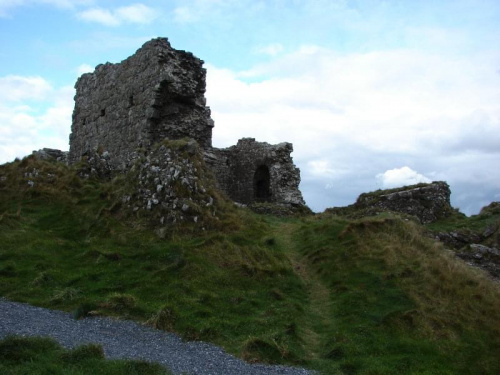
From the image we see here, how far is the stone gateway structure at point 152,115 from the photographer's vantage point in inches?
827

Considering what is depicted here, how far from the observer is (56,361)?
6.99 m

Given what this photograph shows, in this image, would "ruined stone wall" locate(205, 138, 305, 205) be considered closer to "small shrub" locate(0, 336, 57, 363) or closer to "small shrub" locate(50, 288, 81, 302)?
"small shrub" locate(50, 288, 81, 302)

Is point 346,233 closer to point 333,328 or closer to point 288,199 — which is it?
point 333,328

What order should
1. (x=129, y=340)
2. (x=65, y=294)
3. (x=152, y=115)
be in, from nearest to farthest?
1. (x=129, y=340)
2. (x=65, y=294)
3. (x=152, y=115)

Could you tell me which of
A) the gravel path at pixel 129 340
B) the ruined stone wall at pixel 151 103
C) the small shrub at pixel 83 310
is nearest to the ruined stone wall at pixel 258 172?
the ruined stone wall at pixel 151 103

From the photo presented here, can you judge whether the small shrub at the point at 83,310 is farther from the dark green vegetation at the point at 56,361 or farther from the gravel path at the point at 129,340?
the dark green vegetation at the point at 56,361

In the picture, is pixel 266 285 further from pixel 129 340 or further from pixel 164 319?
pixel 129 340

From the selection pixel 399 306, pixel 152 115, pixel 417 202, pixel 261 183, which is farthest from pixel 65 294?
pixel 261 183

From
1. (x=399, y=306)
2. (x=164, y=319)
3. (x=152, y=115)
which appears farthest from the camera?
(x=152, y=115)

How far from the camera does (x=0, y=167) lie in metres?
18.8

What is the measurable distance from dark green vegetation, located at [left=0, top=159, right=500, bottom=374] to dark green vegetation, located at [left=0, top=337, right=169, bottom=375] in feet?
6.94

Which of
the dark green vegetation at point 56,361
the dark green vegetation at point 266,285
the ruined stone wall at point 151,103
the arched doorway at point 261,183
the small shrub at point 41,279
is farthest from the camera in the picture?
the arched doorway at point 261,183

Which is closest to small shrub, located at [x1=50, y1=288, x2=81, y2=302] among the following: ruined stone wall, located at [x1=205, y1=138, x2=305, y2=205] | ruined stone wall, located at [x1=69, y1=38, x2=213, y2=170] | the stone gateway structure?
the stone gateway structure

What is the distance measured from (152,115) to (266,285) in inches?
451
